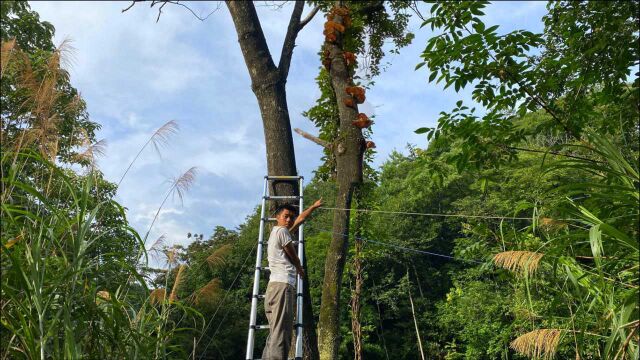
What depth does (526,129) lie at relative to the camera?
4.60 m

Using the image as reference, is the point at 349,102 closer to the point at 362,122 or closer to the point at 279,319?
the point at 362,122

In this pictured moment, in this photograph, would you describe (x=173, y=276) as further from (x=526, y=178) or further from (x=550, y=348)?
(x=526, y=178)

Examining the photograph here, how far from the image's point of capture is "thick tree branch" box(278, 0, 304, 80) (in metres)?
5.80

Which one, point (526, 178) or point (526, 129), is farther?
point (526, 178)

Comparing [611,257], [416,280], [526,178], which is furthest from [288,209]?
[416,280]

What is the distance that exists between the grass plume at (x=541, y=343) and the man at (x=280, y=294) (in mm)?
1579

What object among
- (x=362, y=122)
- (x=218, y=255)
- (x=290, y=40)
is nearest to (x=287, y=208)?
(x=218, y=255)

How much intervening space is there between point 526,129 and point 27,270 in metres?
3.66

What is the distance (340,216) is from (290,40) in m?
1.90

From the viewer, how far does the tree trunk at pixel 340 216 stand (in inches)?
218

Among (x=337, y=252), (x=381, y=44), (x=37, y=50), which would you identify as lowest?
(x=337, y=252)

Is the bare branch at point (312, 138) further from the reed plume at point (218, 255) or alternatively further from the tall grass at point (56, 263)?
the tall grass at point (56, 263)

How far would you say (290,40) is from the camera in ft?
20.2


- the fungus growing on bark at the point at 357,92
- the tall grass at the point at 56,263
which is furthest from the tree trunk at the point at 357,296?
the tall grass at the point at 56,263
